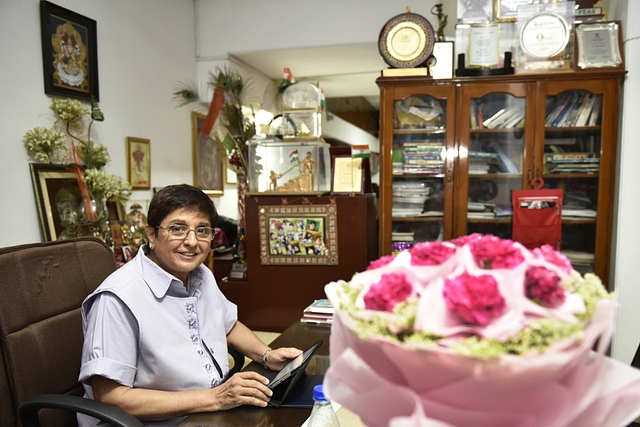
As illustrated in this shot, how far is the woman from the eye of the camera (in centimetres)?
115

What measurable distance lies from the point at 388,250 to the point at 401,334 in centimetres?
274

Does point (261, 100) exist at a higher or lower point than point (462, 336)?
higher

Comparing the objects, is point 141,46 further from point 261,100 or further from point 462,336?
point 462,336

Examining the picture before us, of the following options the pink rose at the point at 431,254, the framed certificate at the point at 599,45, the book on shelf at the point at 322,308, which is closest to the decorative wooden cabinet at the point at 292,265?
the book on shelf at the point at 322,308

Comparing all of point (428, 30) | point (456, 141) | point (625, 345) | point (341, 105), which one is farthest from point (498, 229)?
point (341, 105)

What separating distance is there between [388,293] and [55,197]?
2774mm

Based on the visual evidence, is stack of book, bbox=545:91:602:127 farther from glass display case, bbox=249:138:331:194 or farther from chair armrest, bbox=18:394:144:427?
chair armrest, bbox=18:394:144:427

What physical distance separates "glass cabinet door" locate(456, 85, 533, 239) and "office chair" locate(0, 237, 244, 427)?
2.40 metres

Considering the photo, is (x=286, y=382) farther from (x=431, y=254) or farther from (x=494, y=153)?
(x=494, y=153)

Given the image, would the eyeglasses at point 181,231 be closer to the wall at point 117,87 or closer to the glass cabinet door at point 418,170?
the wall at point 117,87

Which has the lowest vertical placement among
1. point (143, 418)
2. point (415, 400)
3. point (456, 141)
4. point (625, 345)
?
point (625, 345)

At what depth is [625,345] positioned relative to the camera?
2.75m

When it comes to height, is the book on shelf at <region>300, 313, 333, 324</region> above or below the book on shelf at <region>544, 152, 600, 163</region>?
below

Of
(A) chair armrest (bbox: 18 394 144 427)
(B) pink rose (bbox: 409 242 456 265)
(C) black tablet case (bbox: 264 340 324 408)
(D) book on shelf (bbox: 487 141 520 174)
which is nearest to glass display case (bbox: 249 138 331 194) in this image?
(D) book on shelf (bbox: 487 141 520 174)
